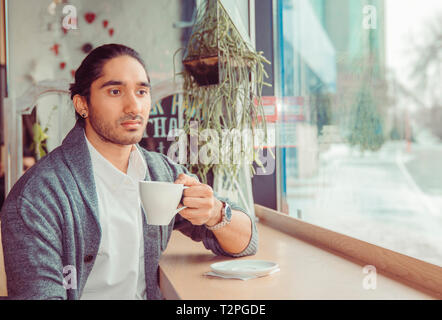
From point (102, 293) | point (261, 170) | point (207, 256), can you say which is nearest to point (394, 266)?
point (207, 256)

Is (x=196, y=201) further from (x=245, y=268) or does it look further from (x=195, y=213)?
(x=245, y=268)

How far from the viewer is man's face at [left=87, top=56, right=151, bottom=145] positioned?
1121 millimetres

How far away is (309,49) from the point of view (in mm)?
2205

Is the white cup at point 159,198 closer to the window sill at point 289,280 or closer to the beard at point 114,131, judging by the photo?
the window sill at point 289,280

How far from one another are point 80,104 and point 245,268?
0.61m

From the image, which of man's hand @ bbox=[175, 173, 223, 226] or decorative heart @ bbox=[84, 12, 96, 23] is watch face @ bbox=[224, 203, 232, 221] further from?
decorative heart @ bbox=[84, 12, 96, 23]

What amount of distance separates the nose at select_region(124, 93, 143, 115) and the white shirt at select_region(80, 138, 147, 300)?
0.44 ft

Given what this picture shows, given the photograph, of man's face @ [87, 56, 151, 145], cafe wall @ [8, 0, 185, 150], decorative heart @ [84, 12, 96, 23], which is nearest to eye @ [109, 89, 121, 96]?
man's face @ [87, 56, 151, 145]

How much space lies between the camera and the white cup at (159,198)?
0.79 meters

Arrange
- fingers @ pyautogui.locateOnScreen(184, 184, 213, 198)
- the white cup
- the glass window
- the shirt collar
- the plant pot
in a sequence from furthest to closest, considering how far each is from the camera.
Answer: the glass window, the plant pot, the shirt collar, fingers @ pyautogui.locateOnScreen(184, 184, 213, 198), the white cup

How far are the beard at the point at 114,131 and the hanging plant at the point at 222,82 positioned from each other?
48cm

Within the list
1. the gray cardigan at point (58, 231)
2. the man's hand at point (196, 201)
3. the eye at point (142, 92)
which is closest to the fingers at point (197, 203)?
the man's hand at point (196, 201)
